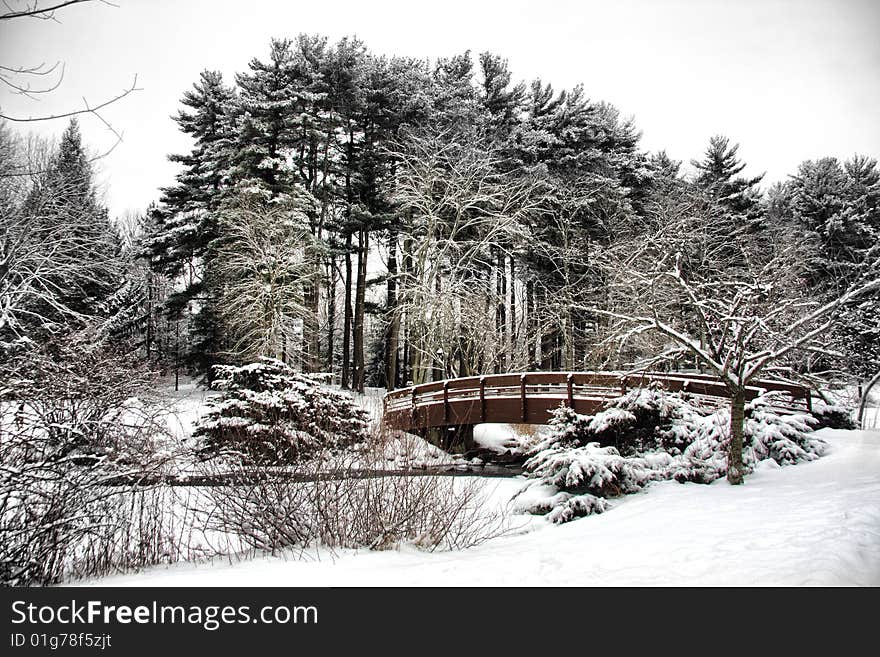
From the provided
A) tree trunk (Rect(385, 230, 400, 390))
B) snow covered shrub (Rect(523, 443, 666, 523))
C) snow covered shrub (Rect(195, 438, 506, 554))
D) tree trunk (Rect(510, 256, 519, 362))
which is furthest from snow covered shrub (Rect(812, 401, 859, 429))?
tree trunk (Rect(385, 230, 400, 390))

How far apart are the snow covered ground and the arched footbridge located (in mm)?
4363

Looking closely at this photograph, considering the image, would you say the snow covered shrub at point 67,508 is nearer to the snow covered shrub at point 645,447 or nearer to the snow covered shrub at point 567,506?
the snow covered shrub at point 567,506

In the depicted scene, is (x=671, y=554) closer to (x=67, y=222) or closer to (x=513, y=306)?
(x=513, y=306)

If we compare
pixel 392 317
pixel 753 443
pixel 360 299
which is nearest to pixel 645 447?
pixel 753 443

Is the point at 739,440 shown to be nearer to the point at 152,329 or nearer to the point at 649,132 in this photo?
the point at 649,132

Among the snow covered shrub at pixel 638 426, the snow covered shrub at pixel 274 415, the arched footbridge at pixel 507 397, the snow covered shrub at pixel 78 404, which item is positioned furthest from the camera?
the arched footbridge at pixel 507 397

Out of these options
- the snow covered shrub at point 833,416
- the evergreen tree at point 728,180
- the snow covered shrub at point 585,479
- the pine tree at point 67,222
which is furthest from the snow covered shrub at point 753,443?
the pine tree at point 67,222

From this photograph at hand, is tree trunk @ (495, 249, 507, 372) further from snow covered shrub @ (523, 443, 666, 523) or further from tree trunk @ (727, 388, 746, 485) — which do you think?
tree trunk @ (727, 388, 746, 485)

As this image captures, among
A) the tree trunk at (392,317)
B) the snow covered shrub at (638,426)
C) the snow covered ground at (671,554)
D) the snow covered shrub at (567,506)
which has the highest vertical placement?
the tree trunk at (392,317)

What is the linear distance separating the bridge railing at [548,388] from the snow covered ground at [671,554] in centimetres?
403

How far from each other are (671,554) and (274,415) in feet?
23.7

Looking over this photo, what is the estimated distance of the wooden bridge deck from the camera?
12.5 metres

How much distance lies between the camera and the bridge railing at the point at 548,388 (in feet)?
34.5

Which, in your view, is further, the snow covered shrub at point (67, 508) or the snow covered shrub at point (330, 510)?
the snow covered shrub at point (330, 510)
